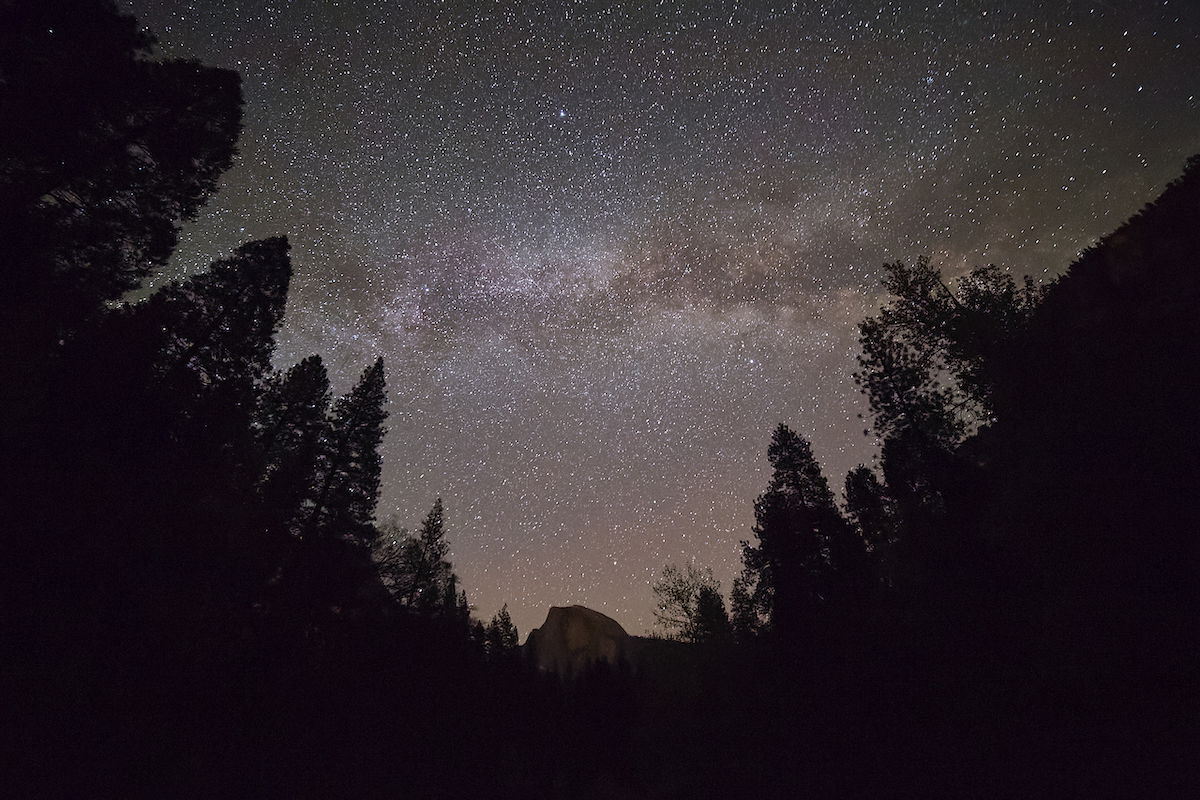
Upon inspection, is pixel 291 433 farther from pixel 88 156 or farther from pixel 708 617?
pixel 708 617

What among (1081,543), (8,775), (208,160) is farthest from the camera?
(208,160)

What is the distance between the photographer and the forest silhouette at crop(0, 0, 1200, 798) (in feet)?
28.7

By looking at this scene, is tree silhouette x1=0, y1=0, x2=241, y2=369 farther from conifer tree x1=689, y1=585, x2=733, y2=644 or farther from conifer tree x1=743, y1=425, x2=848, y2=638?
conifer tree x1=689, y1=585, x2=733, y2=644

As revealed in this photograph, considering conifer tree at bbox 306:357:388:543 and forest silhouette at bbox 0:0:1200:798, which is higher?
conifer tree at bbox 306:357:388:543

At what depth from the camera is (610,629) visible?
285ft

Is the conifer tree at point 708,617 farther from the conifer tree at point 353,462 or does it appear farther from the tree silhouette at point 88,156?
the tree silhouette at point 88,156

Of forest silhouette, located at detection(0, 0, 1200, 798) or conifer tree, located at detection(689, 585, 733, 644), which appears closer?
forest silhouette, located at detection(0, 0, 1200, 798)

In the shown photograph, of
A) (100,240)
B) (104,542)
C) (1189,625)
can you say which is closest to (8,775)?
(104,542)

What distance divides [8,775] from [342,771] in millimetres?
9678

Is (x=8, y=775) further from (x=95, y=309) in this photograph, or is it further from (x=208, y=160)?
(x=208, y=160)

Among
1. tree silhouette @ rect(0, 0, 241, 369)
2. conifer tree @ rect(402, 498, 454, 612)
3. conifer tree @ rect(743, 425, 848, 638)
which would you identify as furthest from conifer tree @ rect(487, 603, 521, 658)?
tree silhouette @ rect(0, 0, 241, 369)

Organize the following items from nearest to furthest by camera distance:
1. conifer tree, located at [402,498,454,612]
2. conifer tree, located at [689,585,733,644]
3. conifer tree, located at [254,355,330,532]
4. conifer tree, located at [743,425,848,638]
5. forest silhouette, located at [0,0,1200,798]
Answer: forest silhouette, located at [0,0,1200,798] < conifer tree, located at [254,355,330,532] < conifer tree, located at [743,425,848,638] < conifer tree, located at [402,498,454,612] < conifer tree, located at [689,585,733,644]

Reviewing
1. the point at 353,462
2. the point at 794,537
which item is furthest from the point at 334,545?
the point at 794,537

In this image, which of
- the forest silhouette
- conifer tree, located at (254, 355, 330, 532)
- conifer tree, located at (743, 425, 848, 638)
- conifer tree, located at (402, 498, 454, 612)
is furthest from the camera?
conifer tree, located at (402, 498, 454, 612)
